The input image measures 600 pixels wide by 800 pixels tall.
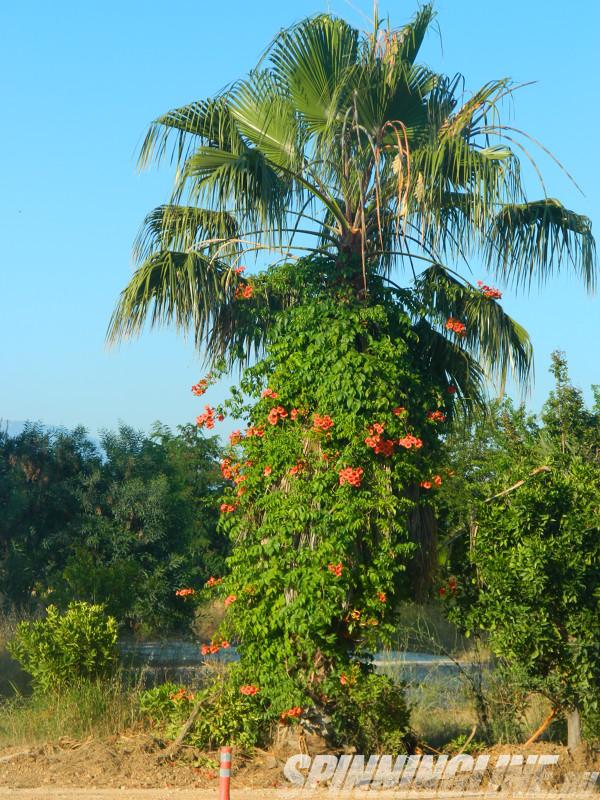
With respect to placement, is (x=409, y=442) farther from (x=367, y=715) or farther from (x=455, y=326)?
(x=367, y=715)

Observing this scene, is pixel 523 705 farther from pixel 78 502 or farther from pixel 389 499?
pixel 78 502

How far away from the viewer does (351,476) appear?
9477 mm

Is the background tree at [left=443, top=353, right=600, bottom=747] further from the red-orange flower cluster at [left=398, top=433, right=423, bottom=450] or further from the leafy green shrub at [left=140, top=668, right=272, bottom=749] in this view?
the leafy green shrub at [left=140, top=668, right=272, bottom=749]

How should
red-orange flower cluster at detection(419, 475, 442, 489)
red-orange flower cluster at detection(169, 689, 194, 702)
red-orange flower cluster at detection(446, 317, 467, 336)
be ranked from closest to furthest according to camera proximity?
red-orange flower cluster at detection(419, 475, 442, 489) < red-orange flower cluster at detection(169, 689, 194, 702) < red-orange flower cluster at detection(446, 317, 467, 336)

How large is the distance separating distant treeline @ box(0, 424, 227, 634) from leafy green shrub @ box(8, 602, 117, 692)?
5.60 meters

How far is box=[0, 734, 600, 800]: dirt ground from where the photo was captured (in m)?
8.77

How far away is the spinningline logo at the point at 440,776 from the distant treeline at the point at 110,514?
8.13 meters

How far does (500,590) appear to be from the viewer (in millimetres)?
9320

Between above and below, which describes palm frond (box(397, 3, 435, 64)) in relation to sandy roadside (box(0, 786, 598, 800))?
above

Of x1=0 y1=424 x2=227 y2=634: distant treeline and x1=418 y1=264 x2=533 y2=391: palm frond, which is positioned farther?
x1=0 y1=424 x2=227 y2=634: distant treeline

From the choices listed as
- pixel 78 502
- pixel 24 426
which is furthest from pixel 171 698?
pixel 24 426

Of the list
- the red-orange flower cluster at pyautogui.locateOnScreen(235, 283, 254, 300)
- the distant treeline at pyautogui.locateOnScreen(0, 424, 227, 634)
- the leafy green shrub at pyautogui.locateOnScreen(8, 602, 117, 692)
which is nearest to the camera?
the red-orange flower cluster at pyautogui.locateOnScreen(235, 283, 254, 300)

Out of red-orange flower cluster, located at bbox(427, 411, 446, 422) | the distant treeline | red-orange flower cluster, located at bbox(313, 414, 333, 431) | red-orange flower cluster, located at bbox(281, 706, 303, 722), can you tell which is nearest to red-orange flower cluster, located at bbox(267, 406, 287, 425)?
red-orange flower cluster, located at bbox(313, 414, 333, 431)

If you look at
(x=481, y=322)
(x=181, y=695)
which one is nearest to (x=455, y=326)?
(x=481, y=322)
